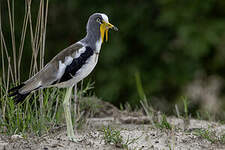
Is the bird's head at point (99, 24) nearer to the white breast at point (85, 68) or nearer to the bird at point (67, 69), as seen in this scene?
the bird at point (67, 69)

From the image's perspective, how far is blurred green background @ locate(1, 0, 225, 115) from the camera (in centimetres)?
663

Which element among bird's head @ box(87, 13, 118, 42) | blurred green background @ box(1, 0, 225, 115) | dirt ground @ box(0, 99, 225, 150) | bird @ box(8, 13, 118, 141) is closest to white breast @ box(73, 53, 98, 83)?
bird @ box(8, 13, 118, 141)

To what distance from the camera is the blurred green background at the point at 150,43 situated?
6.63 meters

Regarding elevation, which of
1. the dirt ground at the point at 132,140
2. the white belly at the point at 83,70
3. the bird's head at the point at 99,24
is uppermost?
the bird's head at the point at 99,24

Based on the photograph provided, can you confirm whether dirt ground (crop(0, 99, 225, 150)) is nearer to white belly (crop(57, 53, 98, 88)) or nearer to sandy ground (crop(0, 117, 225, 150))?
sandy ground (crop(0, 117, 225, 150))

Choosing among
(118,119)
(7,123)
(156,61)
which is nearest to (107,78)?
(156,61)

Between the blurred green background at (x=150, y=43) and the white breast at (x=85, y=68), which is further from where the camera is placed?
the blurred green background at (x=150, y=43)

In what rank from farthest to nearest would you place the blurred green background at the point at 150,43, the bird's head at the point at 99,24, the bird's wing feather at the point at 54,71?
1. the blurred green background at the point at 150,43
2. the bird's head at the point at 99,24
3. the bird's wing feather at the point at 54,71

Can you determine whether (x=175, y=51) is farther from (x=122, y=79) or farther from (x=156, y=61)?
(x=122, y=79)

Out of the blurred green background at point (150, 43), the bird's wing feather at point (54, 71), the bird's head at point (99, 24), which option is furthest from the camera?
the blurred green background at point (150, 43)

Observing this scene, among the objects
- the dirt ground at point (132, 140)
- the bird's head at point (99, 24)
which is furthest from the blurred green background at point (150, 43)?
the bird's head at point (99, 24)

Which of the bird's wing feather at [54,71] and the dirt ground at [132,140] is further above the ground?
the bird's wing feather at [54,71]

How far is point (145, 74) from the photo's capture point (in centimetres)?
702

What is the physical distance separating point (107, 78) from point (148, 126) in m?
3.07
